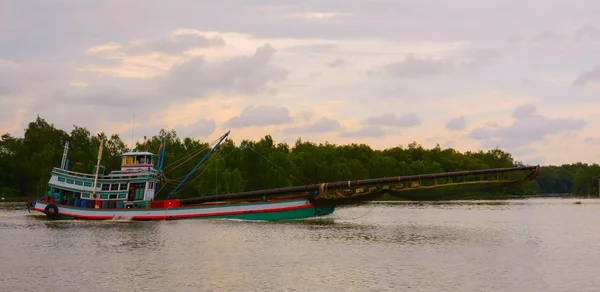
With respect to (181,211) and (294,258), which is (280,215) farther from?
(294,258)

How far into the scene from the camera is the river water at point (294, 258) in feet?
113

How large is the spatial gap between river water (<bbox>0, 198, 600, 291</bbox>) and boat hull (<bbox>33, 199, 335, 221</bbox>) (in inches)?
173

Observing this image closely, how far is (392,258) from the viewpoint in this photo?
43.6m

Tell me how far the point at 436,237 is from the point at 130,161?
38493mm

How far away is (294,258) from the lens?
1714 inches

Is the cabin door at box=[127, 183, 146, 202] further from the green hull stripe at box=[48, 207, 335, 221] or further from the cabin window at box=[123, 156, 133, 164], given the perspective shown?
the green hull stripe at box=[48, 207, 335, 221]

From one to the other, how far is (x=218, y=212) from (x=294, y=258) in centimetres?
3192

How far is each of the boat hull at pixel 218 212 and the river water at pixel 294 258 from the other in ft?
14.4

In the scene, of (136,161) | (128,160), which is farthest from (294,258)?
(128,160)

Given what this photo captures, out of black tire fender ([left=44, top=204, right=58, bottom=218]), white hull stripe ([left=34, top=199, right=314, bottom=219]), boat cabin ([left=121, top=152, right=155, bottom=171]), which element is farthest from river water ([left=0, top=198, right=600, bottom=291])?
boat cabin ([left=121, top=152, right=155, bottom=171])

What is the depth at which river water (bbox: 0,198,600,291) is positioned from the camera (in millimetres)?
34562

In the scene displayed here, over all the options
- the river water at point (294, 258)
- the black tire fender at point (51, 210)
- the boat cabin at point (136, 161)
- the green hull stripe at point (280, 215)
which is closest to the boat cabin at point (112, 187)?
the boat cabin at point (136, 161)

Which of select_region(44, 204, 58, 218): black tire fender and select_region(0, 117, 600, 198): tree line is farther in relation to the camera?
select_region(0, 117, 600, 198): tree line

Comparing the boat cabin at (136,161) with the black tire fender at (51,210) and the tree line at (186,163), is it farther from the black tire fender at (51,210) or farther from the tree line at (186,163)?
the tree line at (186,163)
